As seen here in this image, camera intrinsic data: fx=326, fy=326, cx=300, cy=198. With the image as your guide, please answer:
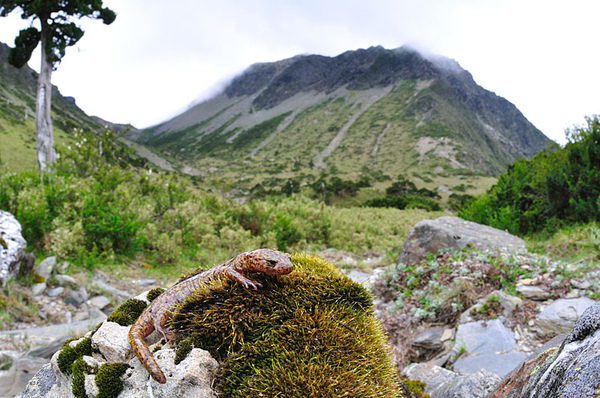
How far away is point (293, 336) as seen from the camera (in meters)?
2.06

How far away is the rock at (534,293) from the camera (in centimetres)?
534

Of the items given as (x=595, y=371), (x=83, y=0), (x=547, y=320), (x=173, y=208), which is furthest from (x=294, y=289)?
(x=83, y=0)

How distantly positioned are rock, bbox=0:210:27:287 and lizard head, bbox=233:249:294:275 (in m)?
6.44

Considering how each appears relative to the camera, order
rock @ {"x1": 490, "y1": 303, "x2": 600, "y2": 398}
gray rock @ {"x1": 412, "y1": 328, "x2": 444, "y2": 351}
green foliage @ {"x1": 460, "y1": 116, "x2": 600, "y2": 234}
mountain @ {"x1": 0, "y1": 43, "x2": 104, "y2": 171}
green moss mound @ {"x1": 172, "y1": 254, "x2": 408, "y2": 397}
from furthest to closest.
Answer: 1. mountain @ {"x1": 0, "y1": 43, "x2": 104, "y2": 171}
2. green foliage @ {"x1": 460, "y1": 116, "x2": 600, "y2": 234}
3. gray rock @ {"x1": 412, "y1": 328, "x2": 444, "y2": 351}
4. green moss mound @ {"x1": 172, "y1": 254, "x2": 408, "y2": 397}
5. rock @ {"x1": 490, "y1": 303, "x2": 600, "y2": 398}

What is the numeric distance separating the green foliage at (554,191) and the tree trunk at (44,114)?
21916mm

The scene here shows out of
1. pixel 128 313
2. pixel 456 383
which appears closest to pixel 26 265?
pixel 128 313

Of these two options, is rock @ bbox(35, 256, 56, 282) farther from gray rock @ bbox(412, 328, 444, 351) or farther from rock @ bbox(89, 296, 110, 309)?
gray rock @ bbox(412, 328, 444, 351)

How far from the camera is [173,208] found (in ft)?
43.1

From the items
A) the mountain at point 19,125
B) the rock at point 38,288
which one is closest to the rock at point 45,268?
the rock at point 38,288

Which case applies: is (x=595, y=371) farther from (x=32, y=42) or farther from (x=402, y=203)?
(x=402, y=203)

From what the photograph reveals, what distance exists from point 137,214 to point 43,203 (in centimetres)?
240

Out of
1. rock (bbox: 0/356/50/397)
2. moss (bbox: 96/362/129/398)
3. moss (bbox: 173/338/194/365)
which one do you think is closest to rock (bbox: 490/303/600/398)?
moss (bbox: 173/338/194/365)

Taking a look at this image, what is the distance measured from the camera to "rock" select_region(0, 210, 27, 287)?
6184 millimetres

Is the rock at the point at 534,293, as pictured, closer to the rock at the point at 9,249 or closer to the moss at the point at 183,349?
the moss at the point at 183,349
